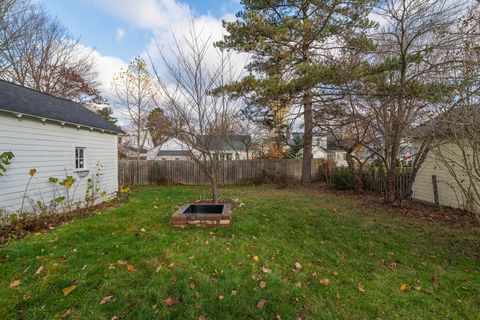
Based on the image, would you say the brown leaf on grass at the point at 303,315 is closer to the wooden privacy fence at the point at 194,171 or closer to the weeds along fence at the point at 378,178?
the weeds along fence at the point at 378,178

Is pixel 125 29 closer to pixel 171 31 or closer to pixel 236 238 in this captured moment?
pixel 171 31

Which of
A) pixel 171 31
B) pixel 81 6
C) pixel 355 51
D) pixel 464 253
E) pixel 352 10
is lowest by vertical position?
pixel 464 253

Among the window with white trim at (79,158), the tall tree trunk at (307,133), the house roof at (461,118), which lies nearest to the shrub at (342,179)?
the tall tree trunk at (307,133)

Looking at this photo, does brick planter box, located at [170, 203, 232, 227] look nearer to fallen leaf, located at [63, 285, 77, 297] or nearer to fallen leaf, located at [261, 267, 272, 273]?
fallen leaf, located at [261, 267, 272, 273]

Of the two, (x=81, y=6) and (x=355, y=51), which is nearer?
(x=81, y=6)

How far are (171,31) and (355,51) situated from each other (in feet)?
22.0

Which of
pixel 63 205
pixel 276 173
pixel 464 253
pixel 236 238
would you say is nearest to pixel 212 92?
pixel 236 238

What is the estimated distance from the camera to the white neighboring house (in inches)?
197

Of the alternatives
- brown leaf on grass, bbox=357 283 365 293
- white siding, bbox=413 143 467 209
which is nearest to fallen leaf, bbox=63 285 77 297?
brown leaf on grass, bbox=357 283 365 293

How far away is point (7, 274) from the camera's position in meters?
2.75

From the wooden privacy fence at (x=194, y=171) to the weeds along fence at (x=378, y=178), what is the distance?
0.75 meters

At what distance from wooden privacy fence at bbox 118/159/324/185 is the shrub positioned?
2.37m

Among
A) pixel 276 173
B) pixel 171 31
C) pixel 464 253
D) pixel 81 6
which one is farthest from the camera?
pixel 276 173

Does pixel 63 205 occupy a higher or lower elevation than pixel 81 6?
lower
